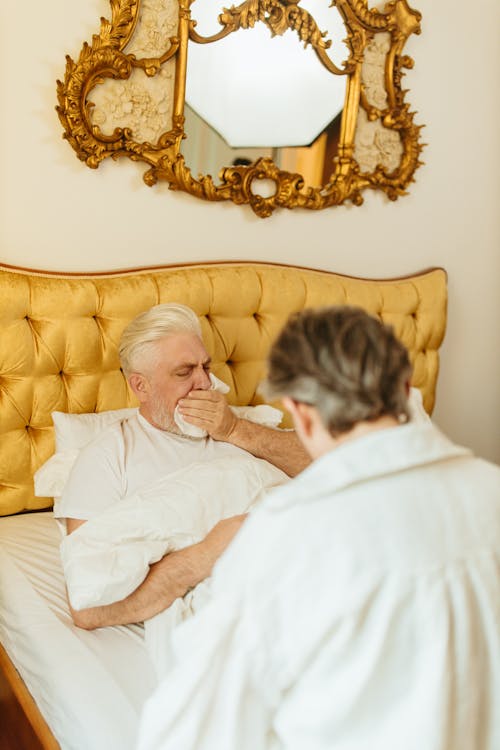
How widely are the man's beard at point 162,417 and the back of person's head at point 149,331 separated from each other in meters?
0.10

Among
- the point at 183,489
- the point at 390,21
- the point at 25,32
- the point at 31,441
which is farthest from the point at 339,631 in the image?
the point at 390,21

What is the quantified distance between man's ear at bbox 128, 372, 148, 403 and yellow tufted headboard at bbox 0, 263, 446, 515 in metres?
0.26

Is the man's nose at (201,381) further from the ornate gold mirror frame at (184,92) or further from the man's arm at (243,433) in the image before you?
the ornate gold mirror frame at (184,92)

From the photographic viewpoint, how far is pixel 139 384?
1.86 metres

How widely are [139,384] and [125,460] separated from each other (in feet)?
0.65

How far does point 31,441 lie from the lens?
2047 millimetres

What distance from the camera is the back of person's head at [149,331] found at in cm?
184

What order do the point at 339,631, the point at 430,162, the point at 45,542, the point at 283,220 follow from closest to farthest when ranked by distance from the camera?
1. the point at 339,631
2. the point at 45,542
3. the point at 283,220
4. the point at 430,162

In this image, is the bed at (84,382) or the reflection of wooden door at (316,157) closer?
the bed at (84,382)

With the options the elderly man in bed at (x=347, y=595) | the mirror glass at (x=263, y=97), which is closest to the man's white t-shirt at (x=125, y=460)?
the elderly man in bed at (x=347, y=595)

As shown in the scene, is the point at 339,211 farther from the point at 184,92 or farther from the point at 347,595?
the point at 347,595

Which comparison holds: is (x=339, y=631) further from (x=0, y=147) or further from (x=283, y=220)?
(x=283, y=220)

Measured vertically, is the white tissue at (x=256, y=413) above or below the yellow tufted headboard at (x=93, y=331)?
below

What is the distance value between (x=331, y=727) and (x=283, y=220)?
6.30 ft
